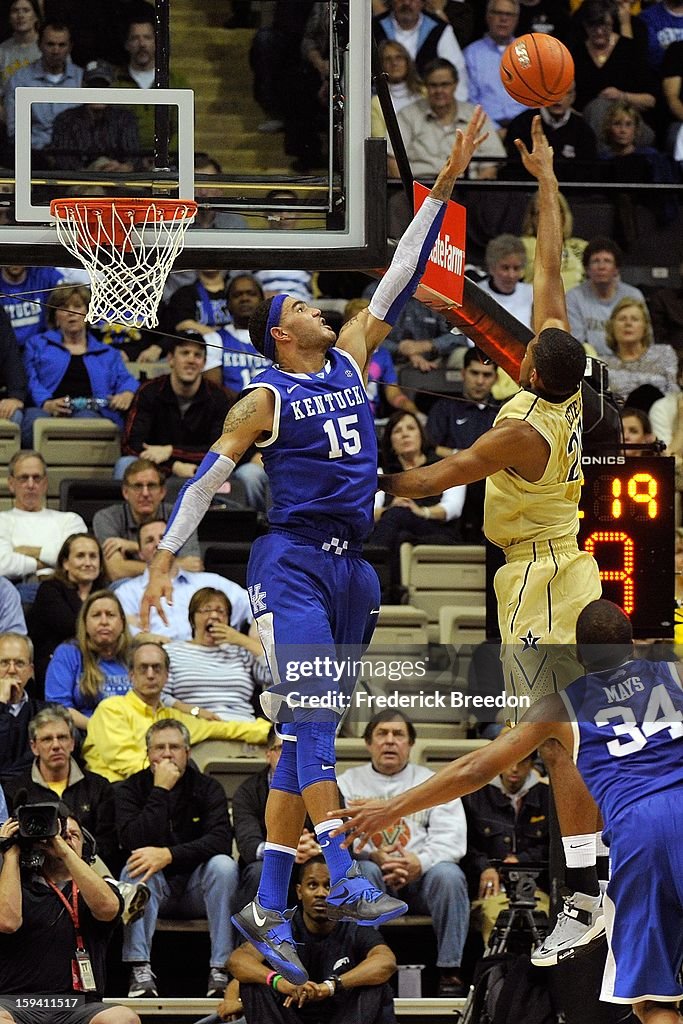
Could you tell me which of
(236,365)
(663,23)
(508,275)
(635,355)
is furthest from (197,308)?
(663,23)

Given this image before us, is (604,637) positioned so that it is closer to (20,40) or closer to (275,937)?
(275,937)

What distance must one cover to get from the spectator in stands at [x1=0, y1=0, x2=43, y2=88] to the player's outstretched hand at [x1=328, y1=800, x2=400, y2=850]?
4451mm

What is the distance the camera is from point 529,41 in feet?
29.1

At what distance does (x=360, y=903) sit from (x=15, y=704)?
3.80 meters

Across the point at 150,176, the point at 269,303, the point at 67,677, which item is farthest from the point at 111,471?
the point at 269,303

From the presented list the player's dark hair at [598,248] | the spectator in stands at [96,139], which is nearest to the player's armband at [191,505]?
the spectator in stands at [96,139]

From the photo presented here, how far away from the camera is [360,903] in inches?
289

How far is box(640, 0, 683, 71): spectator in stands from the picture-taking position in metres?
15.6

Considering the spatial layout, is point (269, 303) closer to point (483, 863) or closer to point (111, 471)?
point (483, 863)

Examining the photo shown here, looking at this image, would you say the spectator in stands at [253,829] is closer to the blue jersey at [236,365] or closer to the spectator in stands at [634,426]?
the blue jersey at [236,365]

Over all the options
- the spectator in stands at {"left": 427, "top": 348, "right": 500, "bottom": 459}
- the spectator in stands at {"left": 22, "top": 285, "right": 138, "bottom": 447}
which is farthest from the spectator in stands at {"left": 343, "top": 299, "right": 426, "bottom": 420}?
the spectator in stands at {"left": 22, "top": 285, "right": 138, "bottom": 447}

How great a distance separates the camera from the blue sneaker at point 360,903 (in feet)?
23.8

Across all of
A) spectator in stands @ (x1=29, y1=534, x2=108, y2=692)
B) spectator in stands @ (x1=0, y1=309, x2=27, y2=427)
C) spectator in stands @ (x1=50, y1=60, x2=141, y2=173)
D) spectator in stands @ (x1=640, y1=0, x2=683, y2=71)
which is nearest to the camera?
spectator in stands @ (x1=50, y1=60, x2=141, y2=173)

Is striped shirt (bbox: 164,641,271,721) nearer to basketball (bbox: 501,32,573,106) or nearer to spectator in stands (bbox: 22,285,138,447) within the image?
spectator in stands (bbox: 22,285,138,447)
